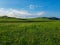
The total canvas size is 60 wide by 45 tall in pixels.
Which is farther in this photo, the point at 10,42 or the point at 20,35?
the point at 20,35

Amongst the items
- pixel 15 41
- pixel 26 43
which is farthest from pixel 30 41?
pixel 15 41

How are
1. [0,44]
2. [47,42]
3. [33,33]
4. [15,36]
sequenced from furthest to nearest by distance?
[33,33], [15,36], [47,42], [0,44]

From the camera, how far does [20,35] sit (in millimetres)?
25016

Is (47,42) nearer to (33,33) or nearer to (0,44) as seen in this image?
(33,33)

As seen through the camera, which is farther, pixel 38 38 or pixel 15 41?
pixel 38 38

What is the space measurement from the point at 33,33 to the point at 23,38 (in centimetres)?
303

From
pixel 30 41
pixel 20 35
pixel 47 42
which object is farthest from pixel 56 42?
pixel 20 35

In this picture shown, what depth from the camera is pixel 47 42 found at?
22.8 m

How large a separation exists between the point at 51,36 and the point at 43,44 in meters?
3.63

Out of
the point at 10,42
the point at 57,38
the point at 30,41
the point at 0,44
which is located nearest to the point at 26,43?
the point at 30,41

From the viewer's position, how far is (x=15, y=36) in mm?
24500

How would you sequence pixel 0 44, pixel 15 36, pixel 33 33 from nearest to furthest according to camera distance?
1. pixel 0 44
2. pixel 15 36
3. pixel 33 33

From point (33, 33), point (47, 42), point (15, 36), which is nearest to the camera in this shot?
point (47, 42)

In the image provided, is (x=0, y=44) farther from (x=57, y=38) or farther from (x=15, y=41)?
(x=57, y=38)
